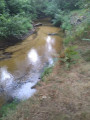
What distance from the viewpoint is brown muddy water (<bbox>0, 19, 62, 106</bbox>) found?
219 inches

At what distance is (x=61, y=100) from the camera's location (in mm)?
3967

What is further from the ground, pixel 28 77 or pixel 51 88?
pixel 51 88

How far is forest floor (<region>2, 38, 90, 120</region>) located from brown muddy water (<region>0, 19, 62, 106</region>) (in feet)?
3.04

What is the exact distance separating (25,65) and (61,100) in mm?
4155

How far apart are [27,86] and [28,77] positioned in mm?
743

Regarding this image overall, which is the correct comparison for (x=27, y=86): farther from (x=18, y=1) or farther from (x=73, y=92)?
(x=18, y=1)

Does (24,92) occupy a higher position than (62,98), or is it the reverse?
(62,98)

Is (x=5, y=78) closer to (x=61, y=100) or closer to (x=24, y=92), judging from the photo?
(x=24, y=92)

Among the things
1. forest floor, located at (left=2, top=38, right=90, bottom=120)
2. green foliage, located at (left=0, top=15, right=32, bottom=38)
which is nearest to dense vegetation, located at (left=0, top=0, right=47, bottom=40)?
green foliage, located at (left=0, top=15, right=32, bottom=38)

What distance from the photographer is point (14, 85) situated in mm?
5984

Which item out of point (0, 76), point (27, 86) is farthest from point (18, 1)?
point (27, 86)

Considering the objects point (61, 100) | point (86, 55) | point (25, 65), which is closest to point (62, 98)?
point (61, 100)

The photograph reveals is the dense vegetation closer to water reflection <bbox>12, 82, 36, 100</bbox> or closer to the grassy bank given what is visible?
water reflection <bbox>12, 82, 36, 100</bbox>

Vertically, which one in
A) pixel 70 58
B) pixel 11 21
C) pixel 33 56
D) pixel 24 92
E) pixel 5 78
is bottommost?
pixel 24 92
